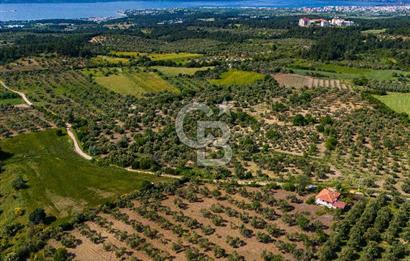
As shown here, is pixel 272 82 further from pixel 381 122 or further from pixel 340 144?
pixel 340 144

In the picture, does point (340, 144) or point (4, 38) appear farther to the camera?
point (4, 38)

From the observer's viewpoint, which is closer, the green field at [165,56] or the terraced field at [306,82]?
the terraced field at [306,82]

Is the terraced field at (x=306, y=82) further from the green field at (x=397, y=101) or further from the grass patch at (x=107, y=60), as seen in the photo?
the grass patch at (x=107, y=60)

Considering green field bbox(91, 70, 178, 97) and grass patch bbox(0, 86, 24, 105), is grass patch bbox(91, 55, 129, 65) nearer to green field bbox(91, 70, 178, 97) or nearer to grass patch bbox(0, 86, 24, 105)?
green field bbox(91, 70, 178, 97)

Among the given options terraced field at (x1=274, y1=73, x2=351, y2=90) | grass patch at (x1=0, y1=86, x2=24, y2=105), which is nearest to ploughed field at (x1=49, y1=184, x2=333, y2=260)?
terraced field at (x1=274, y1=73, x2=351, y2=90)

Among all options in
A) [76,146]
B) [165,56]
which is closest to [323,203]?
[76,146]

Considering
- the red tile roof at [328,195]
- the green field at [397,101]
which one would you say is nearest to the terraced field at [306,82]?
the green field at [397,101]

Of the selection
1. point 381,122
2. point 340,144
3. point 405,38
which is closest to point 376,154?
point 340,144
